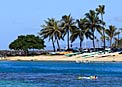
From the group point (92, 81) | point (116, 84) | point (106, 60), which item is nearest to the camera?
point (116, 84)

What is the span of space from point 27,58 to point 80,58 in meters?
21.6

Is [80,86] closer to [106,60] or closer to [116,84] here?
[116,84]

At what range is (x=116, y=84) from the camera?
75.9m

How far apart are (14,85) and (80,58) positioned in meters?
119

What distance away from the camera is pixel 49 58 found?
19538cm

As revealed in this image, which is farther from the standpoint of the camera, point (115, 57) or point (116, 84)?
point (115, 57)

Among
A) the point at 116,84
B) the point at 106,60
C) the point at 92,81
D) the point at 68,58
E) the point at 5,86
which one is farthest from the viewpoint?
the point at 68,58

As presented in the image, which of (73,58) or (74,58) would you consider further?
(73,58)

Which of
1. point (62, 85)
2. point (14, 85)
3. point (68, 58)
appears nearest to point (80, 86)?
point (62, 85)

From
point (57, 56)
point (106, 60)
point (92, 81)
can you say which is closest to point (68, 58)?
point (57, 56)

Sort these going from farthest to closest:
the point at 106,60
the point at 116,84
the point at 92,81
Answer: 1. the point at 106,60
2. the point at 92,81
3. the point at 116,84

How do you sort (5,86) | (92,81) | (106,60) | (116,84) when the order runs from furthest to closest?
(106,60), (92,81), (116,84), (5,86)

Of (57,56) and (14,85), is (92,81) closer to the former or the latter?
(14,85)

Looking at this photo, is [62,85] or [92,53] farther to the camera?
[92,53]
